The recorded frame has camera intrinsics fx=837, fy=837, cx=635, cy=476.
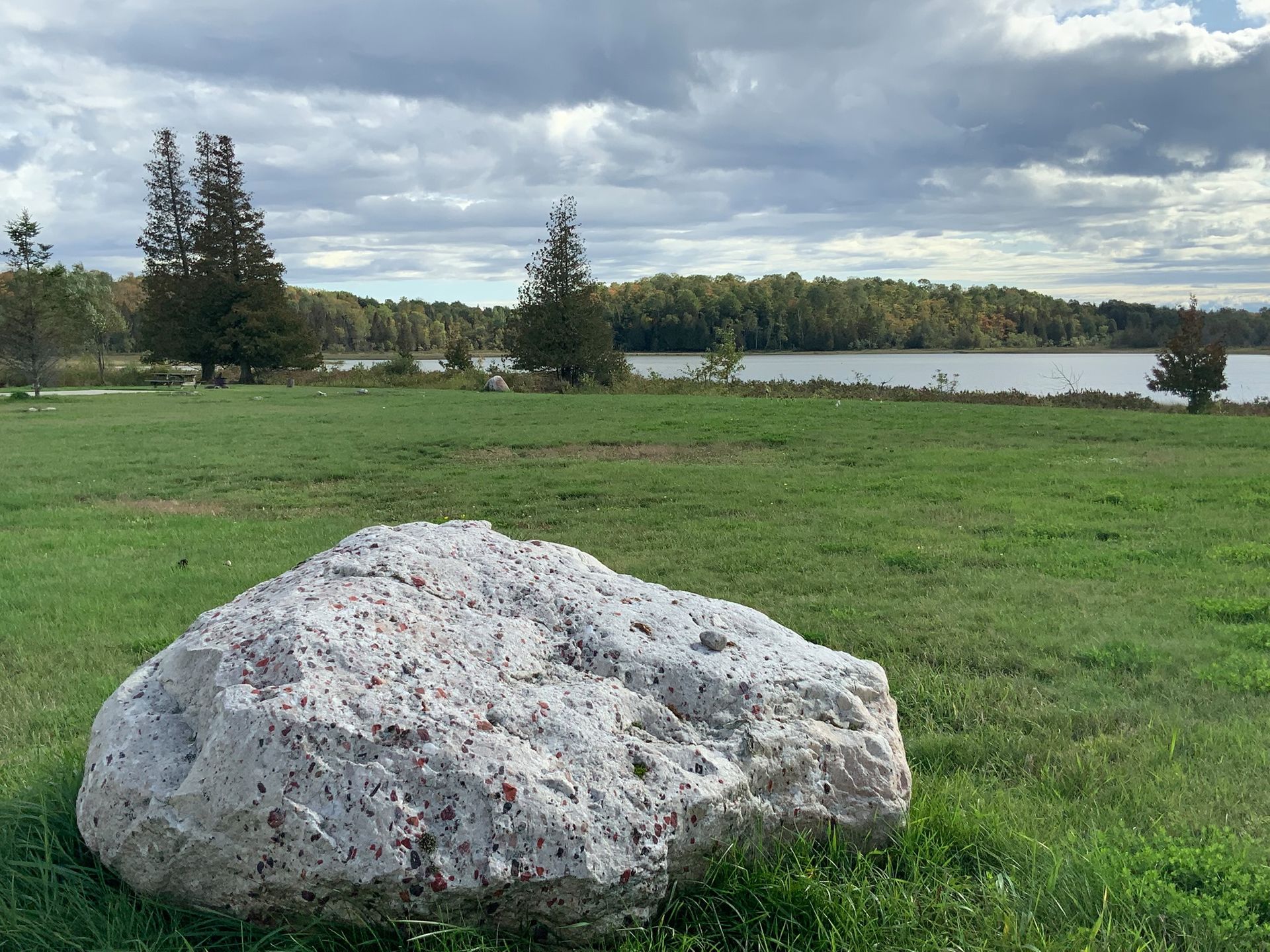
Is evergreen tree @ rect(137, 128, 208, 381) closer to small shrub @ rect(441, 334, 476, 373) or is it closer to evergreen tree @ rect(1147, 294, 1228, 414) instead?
small shrub @ rect(441, 334, 476, 373)

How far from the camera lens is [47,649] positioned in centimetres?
588

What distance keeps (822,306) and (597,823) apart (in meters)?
85.3

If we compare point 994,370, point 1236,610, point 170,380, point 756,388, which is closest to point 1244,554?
point 1236,610

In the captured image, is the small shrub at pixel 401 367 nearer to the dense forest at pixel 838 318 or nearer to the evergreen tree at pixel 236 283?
the evergreen tree at pixel 236 283

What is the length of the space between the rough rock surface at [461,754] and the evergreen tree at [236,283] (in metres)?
50.5

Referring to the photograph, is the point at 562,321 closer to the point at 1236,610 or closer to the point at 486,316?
the point at 1236,610

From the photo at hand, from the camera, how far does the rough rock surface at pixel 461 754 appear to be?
2.43m

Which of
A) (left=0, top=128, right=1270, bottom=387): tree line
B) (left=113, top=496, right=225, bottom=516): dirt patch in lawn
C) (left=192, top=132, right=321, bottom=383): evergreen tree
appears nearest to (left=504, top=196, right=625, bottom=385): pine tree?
(left=0, top=128, right=1270, bottom=387): tree line

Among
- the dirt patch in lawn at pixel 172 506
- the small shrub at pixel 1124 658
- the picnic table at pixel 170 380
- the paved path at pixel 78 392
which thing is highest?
the picnic table at pixel 170 380

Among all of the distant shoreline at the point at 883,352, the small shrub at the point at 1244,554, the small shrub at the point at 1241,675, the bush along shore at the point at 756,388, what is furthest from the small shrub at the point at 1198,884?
the distant shoreline at the point at 883,352

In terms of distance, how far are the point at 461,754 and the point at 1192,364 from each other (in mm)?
37305

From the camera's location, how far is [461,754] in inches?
101

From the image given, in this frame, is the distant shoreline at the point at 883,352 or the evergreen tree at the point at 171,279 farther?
the distant shoreline at the point at 883,352

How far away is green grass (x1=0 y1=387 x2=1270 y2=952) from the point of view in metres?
2.73
